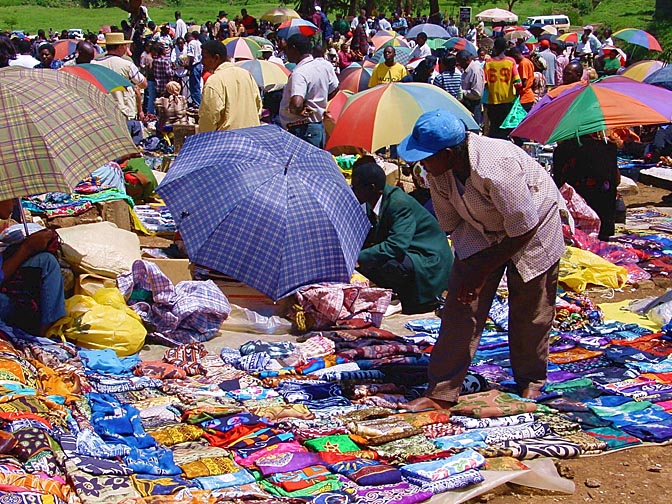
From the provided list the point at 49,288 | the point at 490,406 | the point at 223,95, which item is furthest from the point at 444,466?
the point at 223,95

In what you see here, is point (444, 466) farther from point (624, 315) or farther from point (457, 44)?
point (457, 44)

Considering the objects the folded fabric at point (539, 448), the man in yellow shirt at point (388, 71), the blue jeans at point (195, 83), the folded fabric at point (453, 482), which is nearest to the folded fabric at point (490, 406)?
the folded fabric at point (539, 448)

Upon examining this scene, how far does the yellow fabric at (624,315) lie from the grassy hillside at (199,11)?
116ft

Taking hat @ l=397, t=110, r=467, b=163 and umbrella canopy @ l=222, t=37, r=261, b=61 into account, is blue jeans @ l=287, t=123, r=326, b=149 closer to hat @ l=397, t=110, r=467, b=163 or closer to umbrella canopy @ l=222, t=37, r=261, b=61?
hat @ l=397, t=110, r=467, b=163

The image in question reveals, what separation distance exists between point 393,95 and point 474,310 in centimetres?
394

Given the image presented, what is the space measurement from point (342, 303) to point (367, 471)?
223cm

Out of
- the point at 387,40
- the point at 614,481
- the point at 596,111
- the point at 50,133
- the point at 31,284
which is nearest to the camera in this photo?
the point at 614,481

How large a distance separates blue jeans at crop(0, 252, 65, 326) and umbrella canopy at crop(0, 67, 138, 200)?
0.62 metres

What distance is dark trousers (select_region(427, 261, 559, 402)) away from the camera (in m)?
4.87

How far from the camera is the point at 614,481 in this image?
4.30 m

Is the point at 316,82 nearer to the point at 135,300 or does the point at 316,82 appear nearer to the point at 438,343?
the point at 135,300

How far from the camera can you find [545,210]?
15.6 ft

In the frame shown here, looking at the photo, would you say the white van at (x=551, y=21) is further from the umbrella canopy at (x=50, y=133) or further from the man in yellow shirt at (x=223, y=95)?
the umbrella canopy at (x=50, y=133)

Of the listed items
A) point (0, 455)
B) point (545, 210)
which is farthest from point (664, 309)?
point (0, 455)
